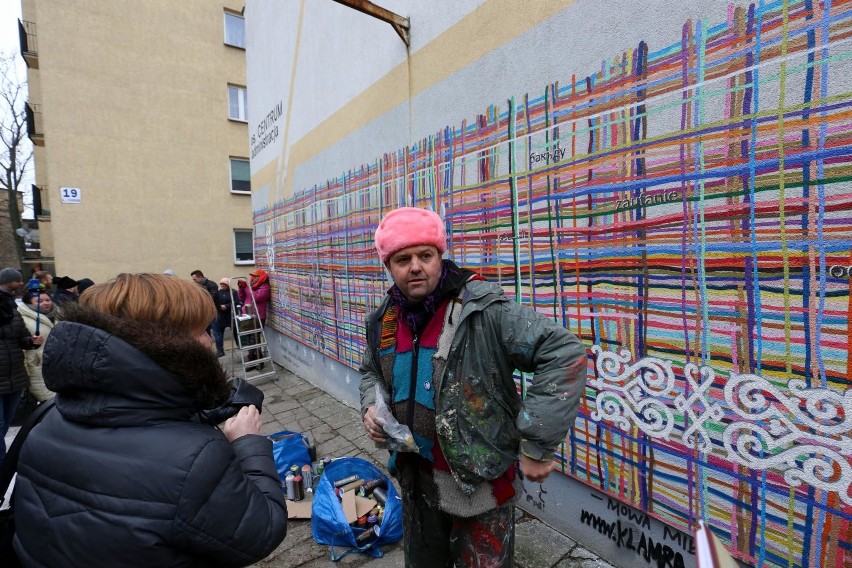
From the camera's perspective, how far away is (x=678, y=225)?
179cm

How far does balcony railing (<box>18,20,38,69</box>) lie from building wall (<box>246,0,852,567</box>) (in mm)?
16470

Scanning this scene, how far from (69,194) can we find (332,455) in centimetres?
1198

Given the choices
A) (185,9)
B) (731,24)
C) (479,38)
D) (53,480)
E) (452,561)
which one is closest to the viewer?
(53,480)

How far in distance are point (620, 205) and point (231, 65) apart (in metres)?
14.9

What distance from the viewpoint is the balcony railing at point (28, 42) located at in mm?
12742

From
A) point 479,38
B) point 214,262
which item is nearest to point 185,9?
point 214,262

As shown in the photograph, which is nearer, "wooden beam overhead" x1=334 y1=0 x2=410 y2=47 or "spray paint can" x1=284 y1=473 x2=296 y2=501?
"spray paint can" x1=284 y1=473 x2=296 y2=501

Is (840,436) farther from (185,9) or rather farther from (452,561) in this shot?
(185,9)

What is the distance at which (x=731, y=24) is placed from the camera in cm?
159

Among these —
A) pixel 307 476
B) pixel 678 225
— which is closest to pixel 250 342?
pixel 307 476

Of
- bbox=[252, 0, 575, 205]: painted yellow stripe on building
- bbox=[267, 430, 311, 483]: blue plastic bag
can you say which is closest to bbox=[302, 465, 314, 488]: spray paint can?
bbox=[267, 430, 311, 483]: blue plastic bag

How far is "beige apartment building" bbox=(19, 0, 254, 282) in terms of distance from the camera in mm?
10766

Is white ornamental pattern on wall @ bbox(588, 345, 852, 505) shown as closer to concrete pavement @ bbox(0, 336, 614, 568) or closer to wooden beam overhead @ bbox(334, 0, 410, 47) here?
concrete pavement @ bbox(0, 336, 614, 568)

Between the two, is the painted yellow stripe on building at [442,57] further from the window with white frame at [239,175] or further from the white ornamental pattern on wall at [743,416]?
the window with white frame at [239,175]
